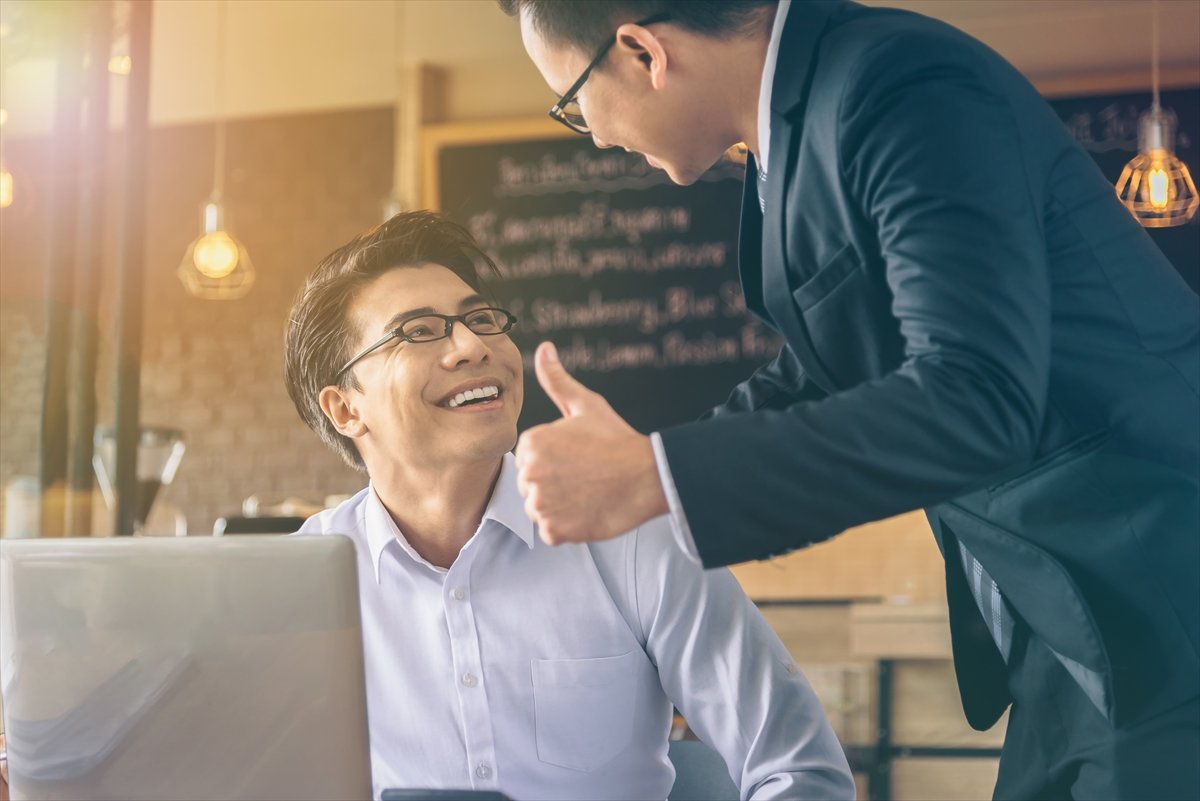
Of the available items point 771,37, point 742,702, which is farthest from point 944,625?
point 771,37

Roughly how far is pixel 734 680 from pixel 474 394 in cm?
46

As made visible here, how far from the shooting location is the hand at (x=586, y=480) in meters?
0.73

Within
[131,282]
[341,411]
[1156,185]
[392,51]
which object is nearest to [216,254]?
[131,282]

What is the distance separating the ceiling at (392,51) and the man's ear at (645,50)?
2778mm

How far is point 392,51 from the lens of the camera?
14.4 ft

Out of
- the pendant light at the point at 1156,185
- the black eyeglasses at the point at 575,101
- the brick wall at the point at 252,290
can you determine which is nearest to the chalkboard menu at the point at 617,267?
the brick wall at the point at 252,290

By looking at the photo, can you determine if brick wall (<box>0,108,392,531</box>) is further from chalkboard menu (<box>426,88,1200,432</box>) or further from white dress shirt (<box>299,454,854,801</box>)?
white dress shirt (<box>299,454,854,801</box>)

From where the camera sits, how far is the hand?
2.40 ft

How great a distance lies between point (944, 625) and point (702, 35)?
102 inches

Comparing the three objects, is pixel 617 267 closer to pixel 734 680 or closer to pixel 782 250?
pixel 734 680

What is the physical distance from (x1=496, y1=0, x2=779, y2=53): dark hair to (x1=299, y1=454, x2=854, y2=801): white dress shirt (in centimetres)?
54

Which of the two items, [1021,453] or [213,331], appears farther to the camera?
[213,331]

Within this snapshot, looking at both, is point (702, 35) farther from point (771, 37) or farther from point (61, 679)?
point (61, 679)

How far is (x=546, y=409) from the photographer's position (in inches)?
166
